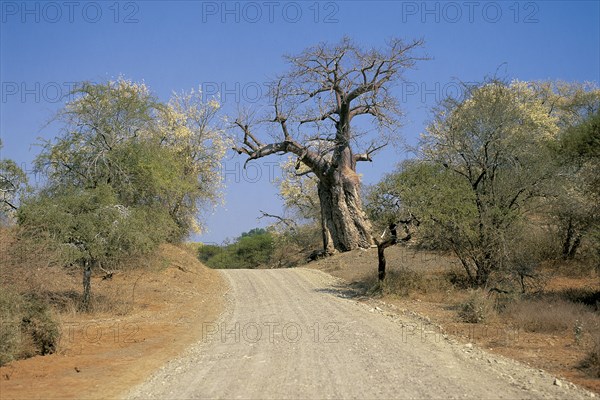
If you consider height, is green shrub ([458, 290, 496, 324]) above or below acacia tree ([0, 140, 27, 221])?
below

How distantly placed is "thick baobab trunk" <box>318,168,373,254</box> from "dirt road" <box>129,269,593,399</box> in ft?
53.0

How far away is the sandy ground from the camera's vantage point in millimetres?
10016

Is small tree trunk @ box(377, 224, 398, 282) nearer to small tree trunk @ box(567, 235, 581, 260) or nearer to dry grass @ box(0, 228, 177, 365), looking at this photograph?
dry grass @ box(0, 228, 177, 365)

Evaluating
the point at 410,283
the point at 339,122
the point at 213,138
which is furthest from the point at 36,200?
the point at 213,138

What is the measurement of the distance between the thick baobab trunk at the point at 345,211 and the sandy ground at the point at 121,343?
10.5 m

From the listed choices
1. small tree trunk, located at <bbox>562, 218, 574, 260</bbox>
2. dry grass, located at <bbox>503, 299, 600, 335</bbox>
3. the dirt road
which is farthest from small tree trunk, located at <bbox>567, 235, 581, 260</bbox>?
the dirt road

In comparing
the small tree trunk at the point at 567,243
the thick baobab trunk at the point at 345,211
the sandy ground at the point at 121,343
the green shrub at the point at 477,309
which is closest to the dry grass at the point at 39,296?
the sandy ground at the point at 121,343

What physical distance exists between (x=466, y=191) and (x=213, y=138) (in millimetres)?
21314

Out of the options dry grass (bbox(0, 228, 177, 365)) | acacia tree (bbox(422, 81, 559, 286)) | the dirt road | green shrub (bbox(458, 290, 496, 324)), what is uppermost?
acacia tree (bbox(422, 81, 559, 286))

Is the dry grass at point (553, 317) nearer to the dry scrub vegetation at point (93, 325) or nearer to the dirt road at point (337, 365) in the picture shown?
the dirt road at point (337, 365)

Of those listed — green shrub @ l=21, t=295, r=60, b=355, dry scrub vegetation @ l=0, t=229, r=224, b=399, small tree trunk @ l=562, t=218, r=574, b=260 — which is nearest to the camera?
dry scrub vegetation @ l=0, t=229, r=224, b=399

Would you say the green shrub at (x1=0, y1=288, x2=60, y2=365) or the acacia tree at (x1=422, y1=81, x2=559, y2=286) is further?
the acacia tree at (x1=422, y1=81, x2=559, y2=286)

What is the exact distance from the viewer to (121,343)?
13.9 meters

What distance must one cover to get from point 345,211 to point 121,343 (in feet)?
67.1
